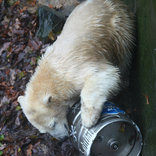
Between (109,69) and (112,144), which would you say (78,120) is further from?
(109,69)

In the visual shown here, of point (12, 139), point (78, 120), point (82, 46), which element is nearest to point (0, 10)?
point (12, 139)

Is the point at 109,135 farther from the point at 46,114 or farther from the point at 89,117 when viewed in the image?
the point at 46,114

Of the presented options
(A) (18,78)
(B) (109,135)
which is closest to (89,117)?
(B) (109,135)

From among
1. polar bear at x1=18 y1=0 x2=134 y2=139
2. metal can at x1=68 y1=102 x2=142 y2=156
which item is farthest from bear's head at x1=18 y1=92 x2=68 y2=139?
metal can at x1=68 y1=102 x2=142 y2=156

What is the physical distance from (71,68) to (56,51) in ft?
1.39

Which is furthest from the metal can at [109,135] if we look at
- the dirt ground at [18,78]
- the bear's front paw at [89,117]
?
the dirt ground at [18,78]

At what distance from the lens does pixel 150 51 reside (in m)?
2.87

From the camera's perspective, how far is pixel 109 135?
309 cm

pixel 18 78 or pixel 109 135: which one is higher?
pixel 109 135

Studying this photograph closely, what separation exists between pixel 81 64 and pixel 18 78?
2.70 metres

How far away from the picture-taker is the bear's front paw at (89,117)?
117 inches

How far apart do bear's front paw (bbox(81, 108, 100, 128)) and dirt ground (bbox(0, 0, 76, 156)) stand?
151cm

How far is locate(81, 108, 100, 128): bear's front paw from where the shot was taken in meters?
2.98

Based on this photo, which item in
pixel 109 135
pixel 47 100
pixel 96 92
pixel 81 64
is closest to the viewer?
pixel 109 135
